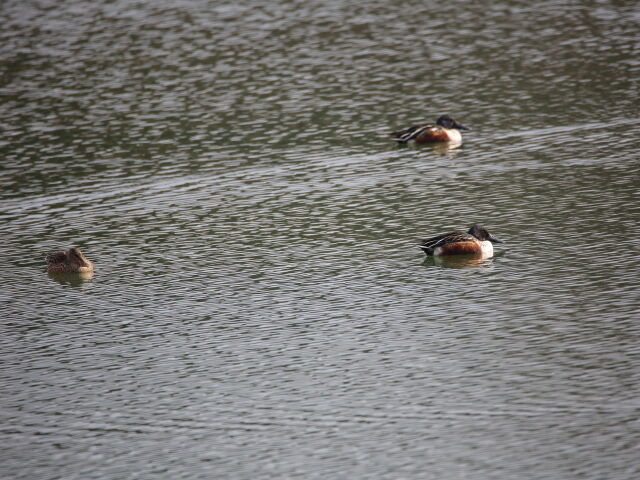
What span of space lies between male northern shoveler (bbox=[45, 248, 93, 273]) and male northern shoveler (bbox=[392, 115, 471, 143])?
29.0 feet

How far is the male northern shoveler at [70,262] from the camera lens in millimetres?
17406

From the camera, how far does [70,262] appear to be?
57.3 feet

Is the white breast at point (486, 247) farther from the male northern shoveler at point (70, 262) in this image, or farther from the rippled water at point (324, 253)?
the male northern shoveler at point (70, 262)

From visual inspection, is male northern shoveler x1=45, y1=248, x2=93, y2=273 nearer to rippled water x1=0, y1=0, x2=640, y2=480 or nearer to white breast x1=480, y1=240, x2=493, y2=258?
rippled water x1=0, y1=0, x2=640, y2=480

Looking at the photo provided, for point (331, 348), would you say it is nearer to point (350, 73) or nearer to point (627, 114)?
point (627, 114)

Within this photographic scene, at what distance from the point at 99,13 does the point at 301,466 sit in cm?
3068

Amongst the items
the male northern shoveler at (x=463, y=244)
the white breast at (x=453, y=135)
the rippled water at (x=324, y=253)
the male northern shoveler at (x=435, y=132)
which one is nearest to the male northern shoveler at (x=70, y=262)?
the rippled water at (x=324, y=253)

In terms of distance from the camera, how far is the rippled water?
11859mm

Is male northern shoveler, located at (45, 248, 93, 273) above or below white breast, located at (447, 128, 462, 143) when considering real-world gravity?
below

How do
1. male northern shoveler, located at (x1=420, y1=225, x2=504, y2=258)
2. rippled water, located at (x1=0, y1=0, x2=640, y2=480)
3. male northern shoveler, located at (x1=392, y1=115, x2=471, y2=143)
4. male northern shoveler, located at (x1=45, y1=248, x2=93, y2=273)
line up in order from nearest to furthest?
rippled water, located at (x1=0, y1=0, x2=640, y2=480) < male northern shoveler, located at (x1=420, y1=225, x2=504, y2=258) < male northern shoveler, located at (x1=45, y1=248, x2=93, y2=273) < male northern shoveler, located at (x1=392, y1=115, x2=471, y2=143)

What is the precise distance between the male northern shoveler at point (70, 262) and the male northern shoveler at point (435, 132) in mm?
8853

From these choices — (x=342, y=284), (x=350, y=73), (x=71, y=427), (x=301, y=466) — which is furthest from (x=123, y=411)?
(x=350, y=73)

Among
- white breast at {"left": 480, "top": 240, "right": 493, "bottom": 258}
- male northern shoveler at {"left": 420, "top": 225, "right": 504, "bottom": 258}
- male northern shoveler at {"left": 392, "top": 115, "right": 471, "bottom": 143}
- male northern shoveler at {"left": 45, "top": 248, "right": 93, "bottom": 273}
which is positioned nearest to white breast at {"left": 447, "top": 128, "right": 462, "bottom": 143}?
male northern shoveler at {"left": 392, "top": 115, "right": 471, "bottom": 143}

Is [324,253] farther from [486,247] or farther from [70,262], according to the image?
[70,262]
